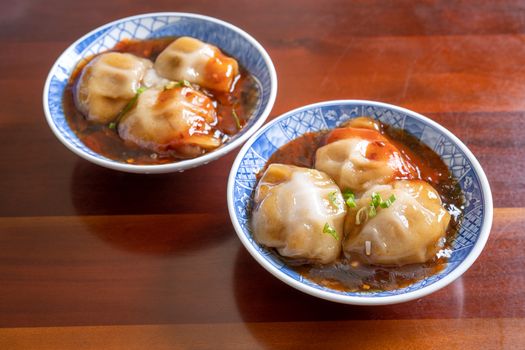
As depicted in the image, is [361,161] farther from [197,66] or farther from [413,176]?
[197,66]

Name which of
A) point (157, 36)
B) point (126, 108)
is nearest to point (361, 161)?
point (126, 108)

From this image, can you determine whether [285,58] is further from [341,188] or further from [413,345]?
[413,345]

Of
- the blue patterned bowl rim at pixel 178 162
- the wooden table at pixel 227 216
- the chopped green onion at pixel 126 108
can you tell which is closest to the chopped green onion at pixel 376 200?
the wooden table at pixel 227 216

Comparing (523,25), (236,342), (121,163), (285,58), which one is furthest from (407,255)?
(523,25)

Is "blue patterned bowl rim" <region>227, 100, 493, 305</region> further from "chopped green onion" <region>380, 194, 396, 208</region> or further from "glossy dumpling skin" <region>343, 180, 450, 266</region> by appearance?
"chopped green onion" <region>380, 194, 396, 208</region>

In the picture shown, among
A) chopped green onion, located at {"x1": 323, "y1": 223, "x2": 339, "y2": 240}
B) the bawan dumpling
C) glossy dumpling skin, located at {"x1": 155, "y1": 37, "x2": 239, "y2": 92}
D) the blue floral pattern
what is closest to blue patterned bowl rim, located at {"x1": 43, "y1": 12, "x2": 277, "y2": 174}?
the blue floral pattern
